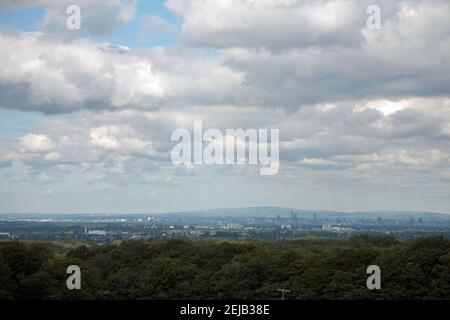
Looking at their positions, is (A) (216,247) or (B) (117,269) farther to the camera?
(A) (216,247)
